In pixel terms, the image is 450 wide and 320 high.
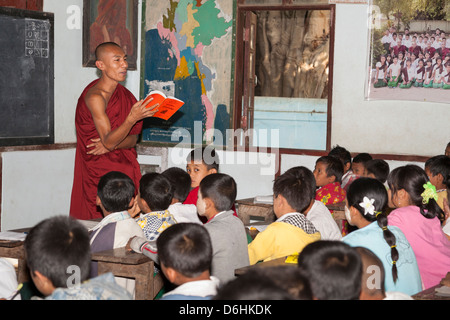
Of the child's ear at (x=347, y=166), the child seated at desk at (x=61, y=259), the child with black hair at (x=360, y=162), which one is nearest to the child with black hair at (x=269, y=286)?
the child seated at desk at (x=61, y=259)

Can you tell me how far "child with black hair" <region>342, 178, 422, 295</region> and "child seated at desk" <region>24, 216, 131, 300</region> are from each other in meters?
1.10

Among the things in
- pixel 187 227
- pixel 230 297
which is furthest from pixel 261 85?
pixel 230 297

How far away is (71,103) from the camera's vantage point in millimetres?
5840

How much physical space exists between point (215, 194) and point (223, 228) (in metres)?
0.24

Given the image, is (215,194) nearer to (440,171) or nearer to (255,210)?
(255,210)

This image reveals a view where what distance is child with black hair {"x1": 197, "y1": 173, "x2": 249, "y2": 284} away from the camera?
2.64 meters

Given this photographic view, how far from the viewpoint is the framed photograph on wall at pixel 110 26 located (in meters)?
5.89

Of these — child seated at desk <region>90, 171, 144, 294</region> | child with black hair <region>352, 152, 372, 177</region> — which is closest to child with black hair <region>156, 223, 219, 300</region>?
child seated at desk <region>90, 171, 144, 294</region>

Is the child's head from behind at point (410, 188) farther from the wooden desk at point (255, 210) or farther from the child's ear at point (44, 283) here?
the child's ear at point (44, 283)

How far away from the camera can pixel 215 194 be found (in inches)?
114

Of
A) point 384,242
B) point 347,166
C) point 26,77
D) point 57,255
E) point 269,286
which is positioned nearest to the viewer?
point 269,286

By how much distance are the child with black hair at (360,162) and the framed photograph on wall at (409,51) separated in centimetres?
63

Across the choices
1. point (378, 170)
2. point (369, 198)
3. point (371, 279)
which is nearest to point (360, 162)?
point (378, 170)

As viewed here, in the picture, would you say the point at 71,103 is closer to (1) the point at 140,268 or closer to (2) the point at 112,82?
(2) the point at 112,82
